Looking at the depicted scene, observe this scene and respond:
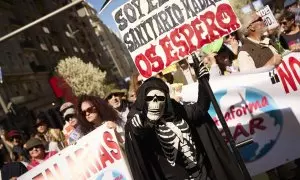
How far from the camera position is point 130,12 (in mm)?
4559

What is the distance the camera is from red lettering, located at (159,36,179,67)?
14.6 ft

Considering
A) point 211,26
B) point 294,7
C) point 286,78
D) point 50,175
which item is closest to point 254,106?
point 286,78

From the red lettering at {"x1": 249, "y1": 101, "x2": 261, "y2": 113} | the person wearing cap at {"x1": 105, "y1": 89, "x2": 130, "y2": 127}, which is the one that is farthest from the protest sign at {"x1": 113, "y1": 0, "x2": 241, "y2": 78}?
the person wearing cap at {"x1": 105, "y1": 89, "x2": 130, "y2": 127}

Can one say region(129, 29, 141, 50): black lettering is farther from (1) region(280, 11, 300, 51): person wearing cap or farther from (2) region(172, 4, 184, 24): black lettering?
(1) region(280, 11, 300, 51): person wearing cap

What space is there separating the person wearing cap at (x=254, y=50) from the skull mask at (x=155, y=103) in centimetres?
178

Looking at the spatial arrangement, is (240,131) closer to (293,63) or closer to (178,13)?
(293,63)

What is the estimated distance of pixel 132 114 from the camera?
3.92 metres

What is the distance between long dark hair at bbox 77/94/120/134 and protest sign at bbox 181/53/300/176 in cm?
116

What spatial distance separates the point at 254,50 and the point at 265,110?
0.72 meters

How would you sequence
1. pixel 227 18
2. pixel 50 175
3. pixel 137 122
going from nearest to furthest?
1. pixel 137 122
2. pixel 227 18
3. pixel 50 175

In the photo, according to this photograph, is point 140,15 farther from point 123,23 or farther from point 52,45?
point 52,45

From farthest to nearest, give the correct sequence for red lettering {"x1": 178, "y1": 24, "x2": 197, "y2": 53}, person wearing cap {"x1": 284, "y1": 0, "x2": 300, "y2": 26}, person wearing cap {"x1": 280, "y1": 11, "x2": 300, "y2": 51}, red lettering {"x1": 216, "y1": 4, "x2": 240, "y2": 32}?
1. person wearing cap {"x1": 284, "y1": 0, "x2": 300, "y2": 26}
2. person wearing cap {"x1": 280, "y1": 11, "x2": 300, "y2": 51}
3. red lettering {"x1": 178, "y1": 24, "x2": 197, "y2": 53}
4. red lettering {"x1": 216, "y1": 4, "x2": 240, "y2": 32}

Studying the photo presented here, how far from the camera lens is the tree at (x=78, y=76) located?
4356 centimetres

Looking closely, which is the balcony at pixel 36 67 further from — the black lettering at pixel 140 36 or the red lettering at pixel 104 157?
the black lettering at pixel 140 36
